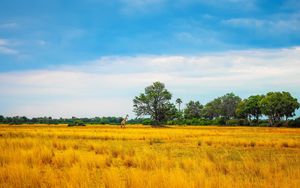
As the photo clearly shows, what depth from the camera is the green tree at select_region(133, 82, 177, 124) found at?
3644 inches

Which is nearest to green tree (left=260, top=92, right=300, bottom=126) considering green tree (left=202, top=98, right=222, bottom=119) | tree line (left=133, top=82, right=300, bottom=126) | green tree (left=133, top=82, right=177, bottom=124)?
tree line (left=133, top=82, right=300, bottom=126)

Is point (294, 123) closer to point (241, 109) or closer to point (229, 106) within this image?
point (241, 109)

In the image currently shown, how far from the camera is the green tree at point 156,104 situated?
304 ft

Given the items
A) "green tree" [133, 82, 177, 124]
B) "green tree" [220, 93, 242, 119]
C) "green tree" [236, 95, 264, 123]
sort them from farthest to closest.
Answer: "green tree" [220, 93, 242, 119]
"green tree" [236, 95, 264, 123]
"green tree" [133, 82, 177, 124]

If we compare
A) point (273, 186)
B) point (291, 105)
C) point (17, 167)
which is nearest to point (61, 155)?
point (17, 167)

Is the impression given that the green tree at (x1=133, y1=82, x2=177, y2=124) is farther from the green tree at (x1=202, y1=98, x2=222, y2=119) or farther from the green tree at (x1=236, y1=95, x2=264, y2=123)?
the green tree at (x1=202, y1=98, x2=222, y2=119)

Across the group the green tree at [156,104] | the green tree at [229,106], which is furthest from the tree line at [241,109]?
the green tree at [229,106]

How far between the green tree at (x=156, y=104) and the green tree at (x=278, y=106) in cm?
3403

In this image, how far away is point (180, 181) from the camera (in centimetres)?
855

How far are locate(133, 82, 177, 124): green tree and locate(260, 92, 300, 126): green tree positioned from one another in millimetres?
34025

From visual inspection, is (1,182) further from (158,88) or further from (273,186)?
(158,88)

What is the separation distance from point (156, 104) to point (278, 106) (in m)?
39.2

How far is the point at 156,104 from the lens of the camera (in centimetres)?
9369

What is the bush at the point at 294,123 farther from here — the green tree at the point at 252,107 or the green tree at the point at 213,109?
the green tree at the point at 213,109
